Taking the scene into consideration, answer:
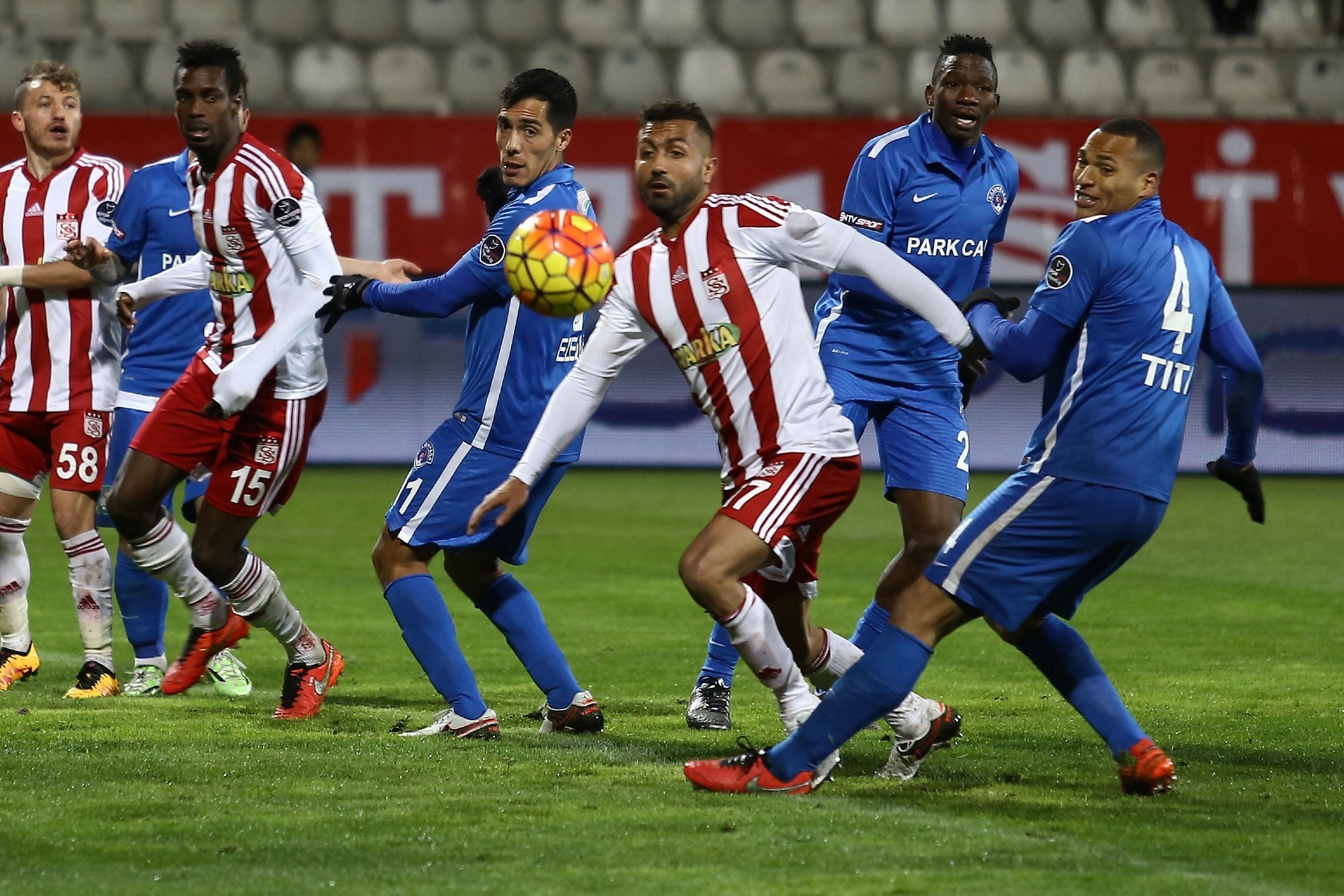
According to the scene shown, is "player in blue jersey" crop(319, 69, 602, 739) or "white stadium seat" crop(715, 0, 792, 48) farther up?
"white stadium seat" crop(715, 0, 792, 48)

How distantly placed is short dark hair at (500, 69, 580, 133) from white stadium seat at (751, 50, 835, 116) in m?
11.6

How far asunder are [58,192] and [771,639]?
370 cm

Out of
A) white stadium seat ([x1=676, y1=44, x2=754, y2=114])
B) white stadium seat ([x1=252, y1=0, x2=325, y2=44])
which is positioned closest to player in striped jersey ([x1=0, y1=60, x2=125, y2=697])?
white stadium seat ([x1=676, y1=44, x2=754, y2=114])

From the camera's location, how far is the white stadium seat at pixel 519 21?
58.0ft

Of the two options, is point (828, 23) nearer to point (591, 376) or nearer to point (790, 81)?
point (790, 81)

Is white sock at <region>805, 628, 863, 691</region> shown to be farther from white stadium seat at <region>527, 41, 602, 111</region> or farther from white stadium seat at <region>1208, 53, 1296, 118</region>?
white stadium seat at <region>1208, 53, 1296, 118</region>

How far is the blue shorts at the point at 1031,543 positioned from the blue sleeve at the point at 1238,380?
0.48 m

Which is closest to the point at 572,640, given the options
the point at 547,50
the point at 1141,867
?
the point at 1141,867

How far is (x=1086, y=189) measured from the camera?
186 inches

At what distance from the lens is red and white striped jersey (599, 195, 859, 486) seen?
15.8 ft

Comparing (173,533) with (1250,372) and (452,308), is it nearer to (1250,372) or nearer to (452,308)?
(452,308)

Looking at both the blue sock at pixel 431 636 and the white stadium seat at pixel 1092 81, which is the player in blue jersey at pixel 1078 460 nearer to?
the blue sock at pixel 431 636

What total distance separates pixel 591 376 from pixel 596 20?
44.0ft

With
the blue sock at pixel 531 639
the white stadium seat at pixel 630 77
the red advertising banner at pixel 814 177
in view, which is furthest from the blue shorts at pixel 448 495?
the white stadium seat at pixel 630 77
